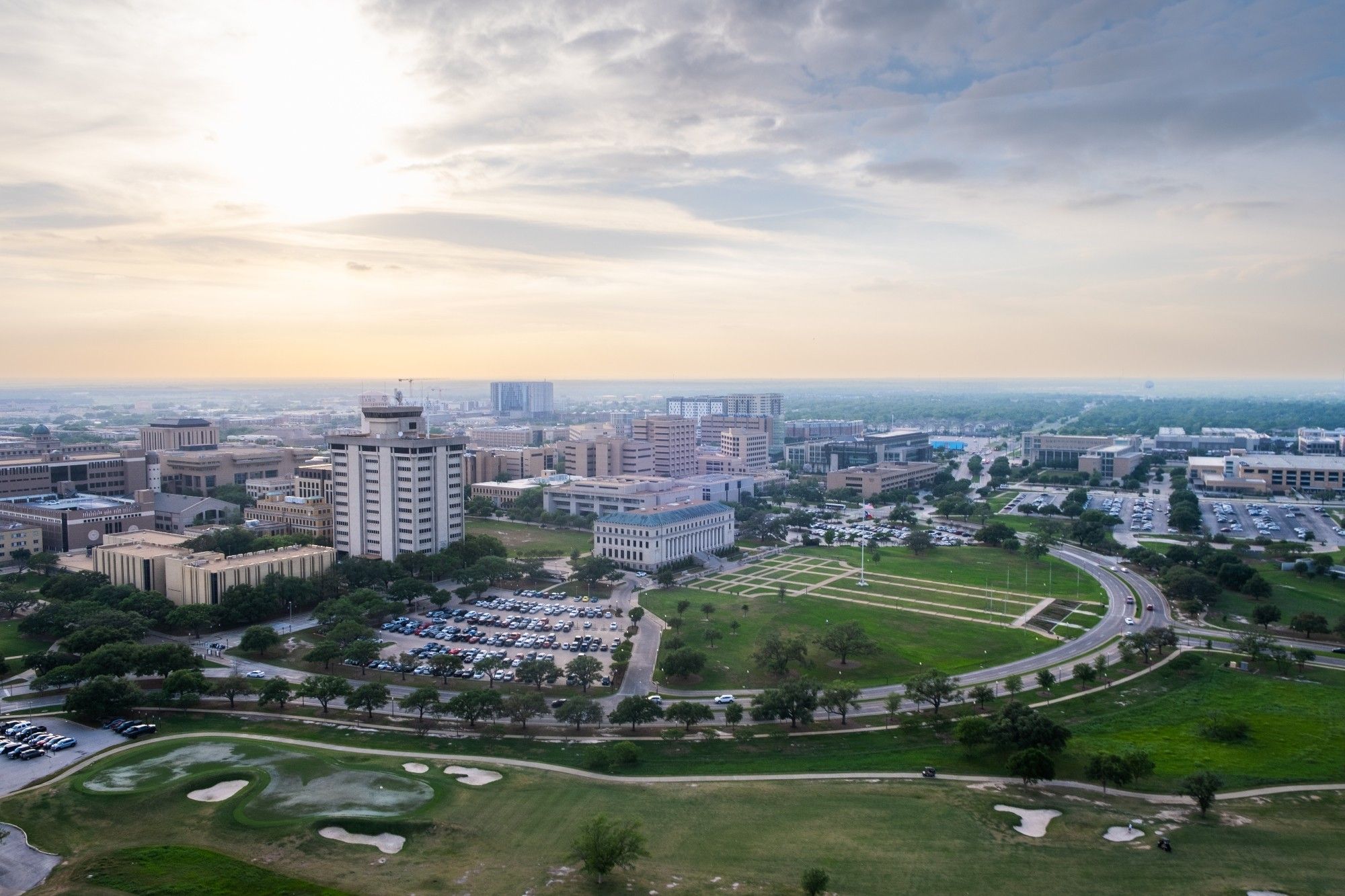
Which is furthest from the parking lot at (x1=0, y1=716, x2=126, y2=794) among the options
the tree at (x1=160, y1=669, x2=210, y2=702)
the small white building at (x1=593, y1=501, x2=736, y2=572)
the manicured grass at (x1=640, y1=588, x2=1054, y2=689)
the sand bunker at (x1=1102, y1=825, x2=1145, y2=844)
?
the small white building at (x1=593, y1=501, x2=736, y2=572)

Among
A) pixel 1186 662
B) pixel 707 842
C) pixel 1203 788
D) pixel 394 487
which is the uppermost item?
pixel 394 487

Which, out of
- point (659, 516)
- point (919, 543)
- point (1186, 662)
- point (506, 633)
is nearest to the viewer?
point (1186, 662)

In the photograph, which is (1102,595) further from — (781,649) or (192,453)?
(192,453)

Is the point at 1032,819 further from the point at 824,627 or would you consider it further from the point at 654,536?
the point at 654,536

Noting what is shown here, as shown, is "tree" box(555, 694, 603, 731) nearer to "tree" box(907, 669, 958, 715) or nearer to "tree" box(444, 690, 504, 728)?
"tree" box(444, 690, 504, 728)

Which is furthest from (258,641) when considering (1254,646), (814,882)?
(1254,646)

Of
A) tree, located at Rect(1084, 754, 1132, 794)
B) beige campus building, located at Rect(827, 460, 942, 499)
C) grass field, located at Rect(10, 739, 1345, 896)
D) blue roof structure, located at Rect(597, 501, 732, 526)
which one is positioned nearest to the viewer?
grass field, located at Rect(10, 739, 1345, 896)

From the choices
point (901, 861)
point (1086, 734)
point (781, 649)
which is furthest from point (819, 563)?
point (901, 861)
